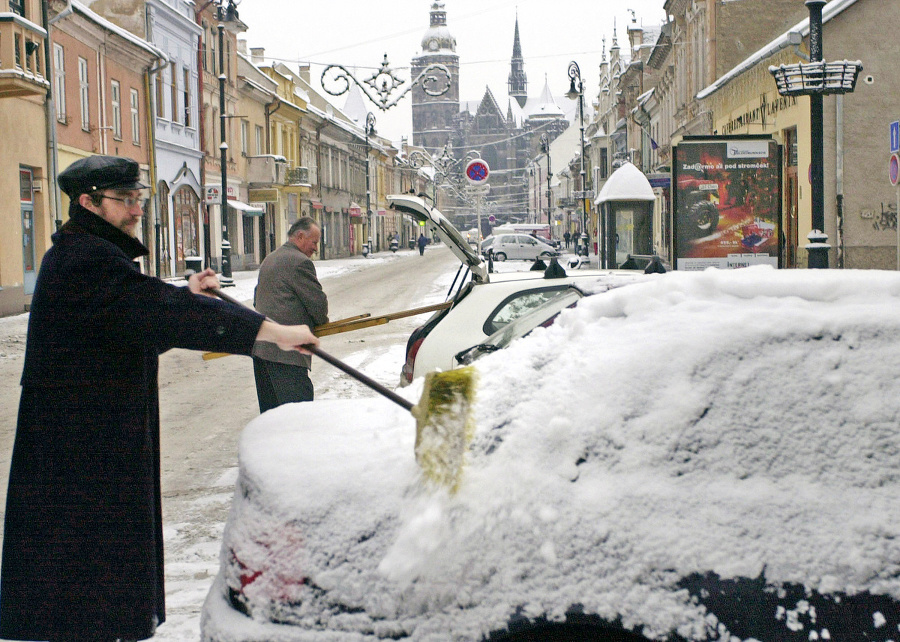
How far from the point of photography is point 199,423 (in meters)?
8.93

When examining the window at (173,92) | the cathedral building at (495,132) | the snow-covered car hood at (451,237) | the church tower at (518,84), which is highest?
the church tower at (518,84)

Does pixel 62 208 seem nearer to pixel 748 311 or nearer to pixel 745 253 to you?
pixel 745 253

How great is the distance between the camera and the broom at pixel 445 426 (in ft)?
8.23

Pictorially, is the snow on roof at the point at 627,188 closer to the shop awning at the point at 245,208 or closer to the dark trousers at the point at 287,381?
the dark trousers at the point at 287,381

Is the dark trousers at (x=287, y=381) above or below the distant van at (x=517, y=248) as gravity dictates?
below

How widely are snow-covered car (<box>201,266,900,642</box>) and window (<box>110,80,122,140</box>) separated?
91.5 ft

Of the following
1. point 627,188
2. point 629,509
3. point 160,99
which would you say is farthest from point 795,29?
point 160,99

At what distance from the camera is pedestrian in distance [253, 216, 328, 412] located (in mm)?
6988

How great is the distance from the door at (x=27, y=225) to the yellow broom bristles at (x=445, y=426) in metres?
21.0

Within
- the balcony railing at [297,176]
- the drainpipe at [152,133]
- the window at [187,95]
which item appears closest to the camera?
the drainpipe at [152,133]

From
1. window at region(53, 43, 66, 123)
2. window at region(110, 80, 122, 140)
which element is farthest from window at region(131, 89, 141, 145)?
window at region(53, 43, 66, 123)

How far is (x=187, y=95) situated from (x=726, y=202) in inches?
1037

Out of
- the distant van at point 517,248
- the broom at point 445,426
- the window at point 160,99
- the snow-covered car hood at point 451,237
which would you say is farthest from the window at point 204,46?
the broom at point 445,426

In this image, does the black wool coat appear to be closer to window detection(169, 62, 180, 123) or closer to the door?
the door
